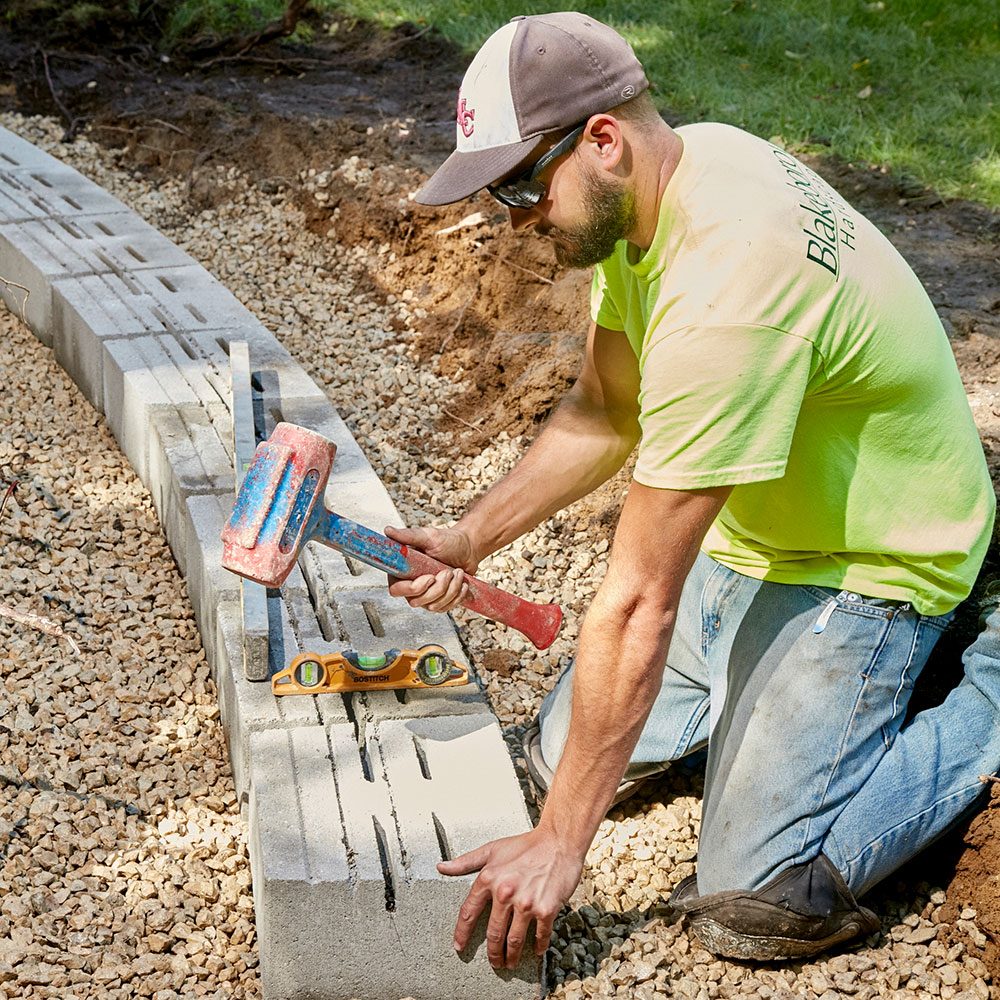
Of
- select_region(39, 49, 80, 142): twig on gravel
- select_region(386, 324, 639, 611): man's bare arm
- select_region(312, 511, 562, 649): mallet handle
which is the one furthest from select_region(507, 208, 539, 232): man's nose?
select_region(39, 49, 80, 142): twig on gravel

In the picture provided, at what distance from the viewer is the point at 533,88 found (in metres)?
2.39

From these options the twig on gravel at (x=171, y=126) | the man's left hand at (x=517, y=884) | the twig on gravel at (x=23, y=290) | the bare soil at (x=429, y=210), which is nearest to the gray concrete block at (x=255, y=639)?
the man's left hand at (x=517, y=884)

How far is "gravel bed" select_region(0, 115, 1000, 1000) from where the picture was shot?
2758mm

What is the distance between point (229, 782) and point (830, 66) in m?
5.74

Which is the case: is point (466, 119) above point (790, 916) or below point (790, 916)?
above

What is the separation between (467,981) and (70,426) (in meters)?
2.86

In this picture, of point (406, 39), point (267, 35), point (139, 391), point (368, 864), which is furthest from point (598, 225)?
point (267, 35)

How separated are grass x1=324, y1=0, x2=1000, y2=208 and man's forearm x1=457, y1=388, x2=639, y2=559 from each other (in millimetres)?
3394

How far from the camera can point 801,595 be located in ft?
9.32

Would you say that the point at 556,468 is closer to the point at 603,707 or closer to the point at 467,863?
the point at 603,707

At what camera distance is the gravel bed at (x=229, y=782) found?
2.76 meters

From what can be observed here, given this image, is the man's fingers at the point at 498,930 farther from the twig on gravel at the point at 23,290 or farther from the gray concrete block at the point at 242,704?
the twig on gravel at the point at 23,290

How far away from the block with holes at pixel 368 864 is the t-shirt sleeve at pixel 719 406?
0.89 m

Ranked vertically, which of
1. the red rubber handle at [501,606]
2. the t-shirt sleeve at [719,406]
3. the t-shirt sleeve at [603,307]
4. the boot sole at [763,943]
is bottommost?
the boot sole at [763,943]
